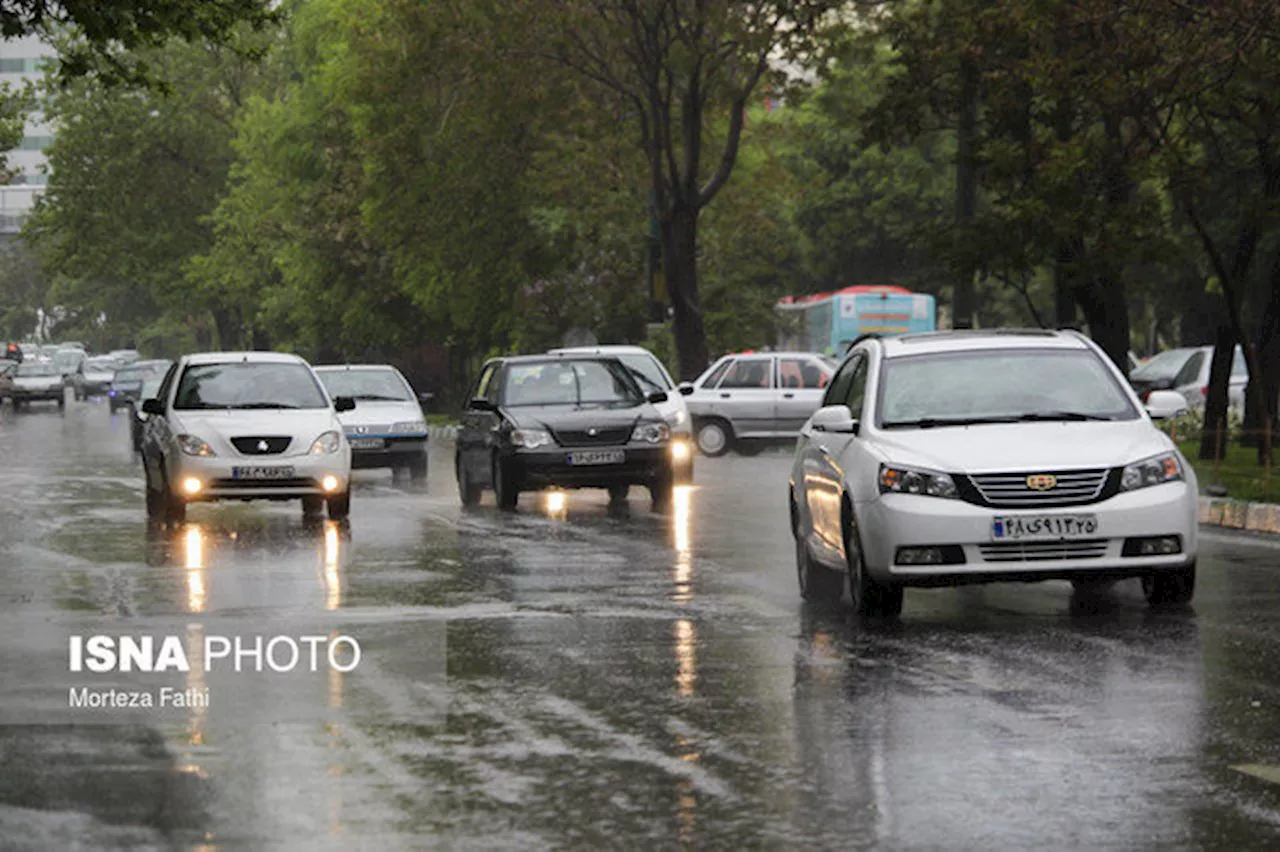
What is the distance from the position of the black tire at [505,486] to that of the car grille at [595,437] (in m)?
0.63

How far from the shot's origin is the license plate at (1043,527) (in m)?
13.3

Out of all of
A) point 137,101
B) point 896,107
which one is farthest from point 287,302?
point 896,107

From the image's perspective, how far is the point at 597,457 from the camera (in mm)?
24906

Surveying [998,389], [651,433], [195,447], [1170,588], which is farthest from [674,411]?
[1170,588]

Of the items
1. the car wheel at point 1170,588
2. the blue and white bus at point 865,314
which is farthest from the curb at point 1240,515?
the blue and white bus at point 865,314

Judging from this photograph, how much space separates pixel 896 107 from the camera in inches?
1345

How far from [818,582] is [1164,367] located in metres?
31.3

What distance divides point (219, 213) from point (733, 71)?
41.3m

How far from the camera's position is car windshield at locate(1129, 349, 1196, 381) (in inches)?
1736

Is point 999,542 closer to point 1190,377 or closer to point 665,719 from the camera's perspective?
point 665,719

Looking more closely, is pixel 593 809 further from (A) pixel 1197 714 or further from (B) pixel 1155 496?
(B) pixel 1155 496

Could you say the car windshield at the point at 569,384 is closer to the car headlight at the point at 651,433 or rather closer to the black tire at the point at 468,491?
the car headlight at the point at 651,433

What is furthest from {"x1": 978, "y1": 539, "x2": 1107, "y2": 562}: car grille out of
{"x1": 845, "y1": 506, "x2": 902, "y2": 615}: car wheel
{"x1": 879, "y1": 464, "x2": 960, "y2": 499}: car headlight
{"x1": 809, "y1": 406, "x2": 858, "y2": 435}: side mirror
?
{"x1": 809, "y1": 406, "x2": 858, "y2": 435}: side mirror

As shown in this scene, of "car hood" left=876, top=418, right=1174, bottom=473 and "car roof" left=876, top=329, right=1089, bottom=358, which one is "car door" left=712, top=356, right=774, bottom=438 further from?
"car hood" left=876, top=418, right=1174, bottom=473
